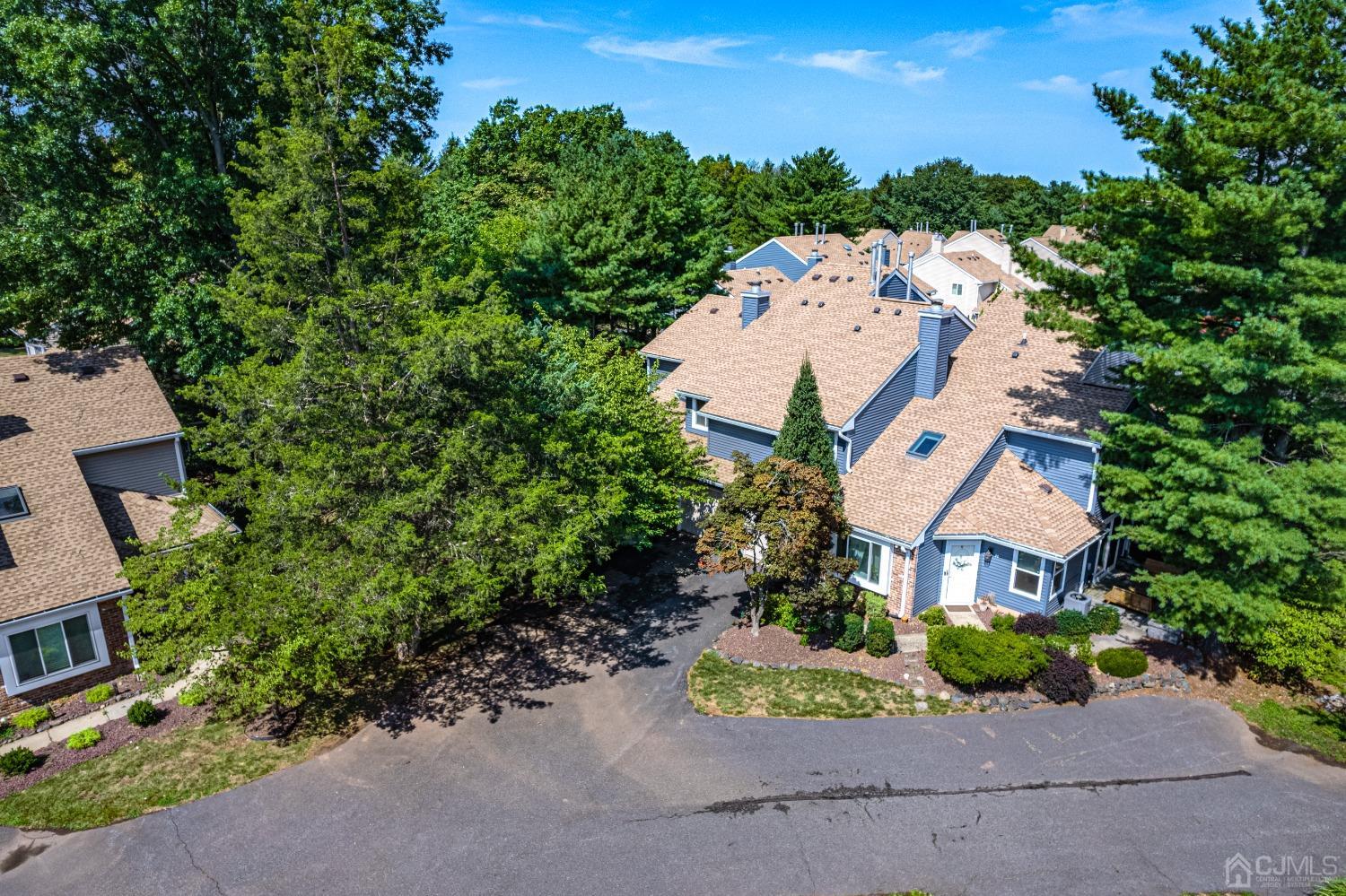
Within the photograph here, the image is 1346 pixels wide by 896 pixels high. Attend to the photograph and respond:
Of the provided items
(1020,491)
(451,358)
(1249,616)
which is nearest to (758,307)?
(1020,491)

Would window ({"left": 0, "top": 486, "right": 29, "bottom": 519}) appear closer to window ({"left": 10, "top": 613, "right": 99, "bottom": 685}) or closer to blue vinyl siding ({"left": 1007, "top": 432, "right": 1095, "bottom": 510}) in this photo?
window ({"left": 10, "top": 613, "right": 99, "bottom": 685})

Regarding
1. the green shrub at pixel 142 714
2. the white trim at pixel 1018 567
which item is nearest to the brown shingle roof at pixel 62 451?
the green shrub at pixel 142 714

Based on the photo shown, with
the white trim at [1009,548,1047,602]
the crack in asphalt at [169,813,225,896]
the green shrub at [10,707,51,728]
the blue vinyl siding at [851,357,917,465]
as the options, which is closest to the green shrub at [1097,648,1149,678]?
the white trim at [1009,548,1047,602]

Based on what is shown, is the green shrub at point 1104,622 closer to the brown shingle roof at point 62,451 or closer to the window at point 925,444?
the window at point 925,444

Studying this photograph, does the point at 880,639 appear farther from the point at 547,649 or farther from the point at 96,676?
the point at 96,676

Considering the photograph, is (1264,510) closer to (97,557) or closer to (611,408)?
(611,408)
